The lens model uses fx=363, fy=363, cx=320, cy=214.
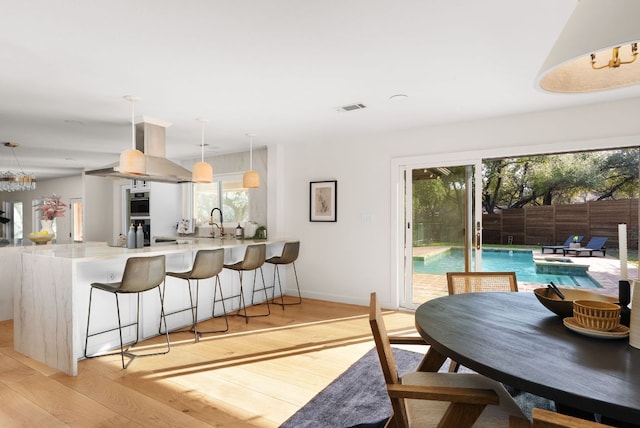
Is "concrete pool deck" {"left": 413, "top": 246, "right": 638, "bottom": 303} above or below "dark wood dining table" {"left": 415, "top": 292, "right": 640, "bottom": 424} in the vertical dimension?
below

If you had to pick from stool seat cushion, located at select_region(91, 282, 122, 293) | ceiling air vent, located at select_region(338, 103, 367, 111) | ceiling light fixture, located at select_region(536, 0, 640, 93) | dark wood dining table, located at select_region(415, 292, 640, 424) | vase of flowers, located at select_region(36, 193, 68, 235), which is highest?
ceiling air vent, located at select_region(338, 103, 367, 111)

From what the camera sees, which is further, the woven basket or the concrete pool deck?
the concrete pool deck

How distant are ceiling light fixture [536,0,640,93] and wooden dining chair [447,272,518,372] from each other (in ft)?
4.40

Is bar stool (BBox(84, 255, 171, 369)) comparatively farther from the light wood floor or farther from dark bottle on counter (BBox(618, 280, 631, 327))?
dark bottle on counter (BBox(618, 280, 631, 327))

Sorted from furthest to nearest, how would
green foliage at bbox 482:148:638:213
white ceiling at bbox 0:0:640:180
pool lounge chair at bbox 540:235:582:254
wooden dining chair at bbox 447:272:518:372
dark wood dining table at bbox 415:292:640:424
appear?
green foliage at bbox 482:148:638:213 < pool lounge chair at bbox 540:235:582:254 < wooden dining chair at bbox 447:272:518:372 < white ceiling at bbox 0:0:640:180 < dark wood dining table at bbox 415:292:640:424

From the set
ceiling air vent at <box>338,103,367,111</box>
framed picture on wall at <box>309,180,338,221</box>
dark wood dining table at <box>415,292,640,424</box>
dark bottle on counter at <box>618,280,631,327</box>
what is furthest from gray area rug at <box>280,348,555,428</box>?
framed picture on wall at <box>309,180,338,221</box>

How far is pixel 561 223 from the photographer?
1132 cm

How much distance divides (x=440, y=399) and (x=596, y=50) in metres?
1.12

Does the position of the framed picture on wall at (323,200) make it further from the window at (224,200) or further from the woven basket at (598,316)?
the woven basket at (598,316)

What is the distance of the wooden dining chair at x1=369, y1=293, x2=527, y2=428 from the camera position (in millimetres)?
1159

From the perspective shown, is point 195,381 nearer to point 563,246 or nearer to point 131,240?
point 131,240

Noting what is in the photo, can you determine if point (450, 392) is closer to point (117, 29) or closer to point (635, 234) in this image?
point (117, 29)

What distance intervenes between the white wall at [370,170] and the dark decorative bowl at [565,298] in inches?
102

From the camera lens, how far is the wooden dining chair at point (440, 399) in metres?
1.16
